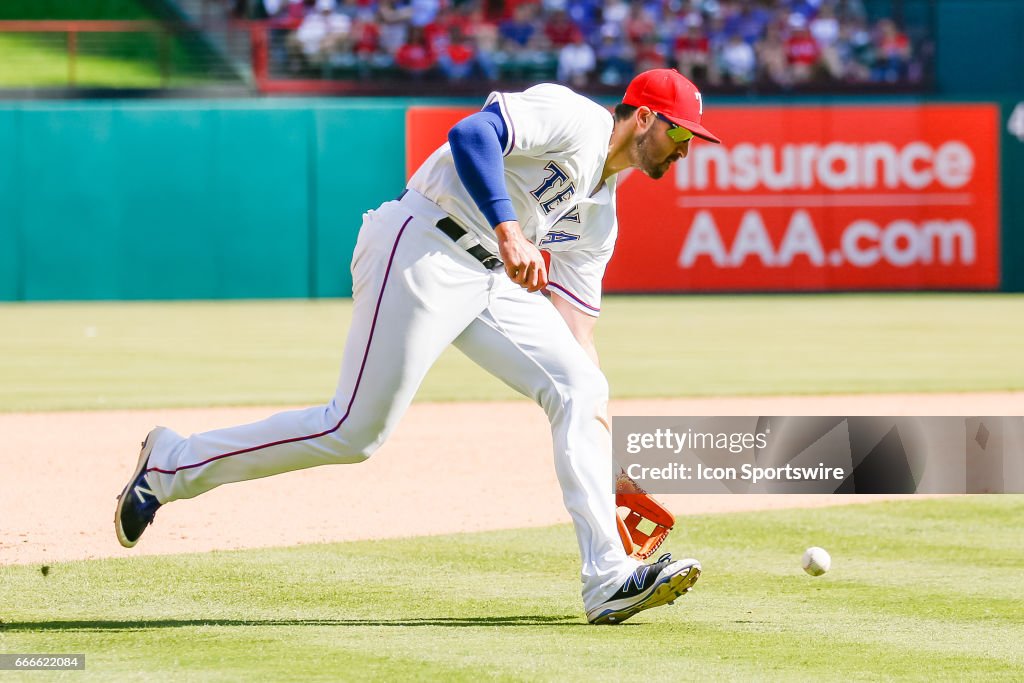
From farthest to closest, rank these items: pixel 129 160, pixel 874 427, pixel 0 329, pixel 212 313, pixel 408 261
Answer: pixel 129 160 < pixel 212 313 < pixel 0 329 < pixel 874 427 < pixel 408 261

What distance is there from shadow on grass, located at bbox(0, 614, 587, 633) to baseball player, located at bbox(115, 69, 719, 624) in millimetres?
214

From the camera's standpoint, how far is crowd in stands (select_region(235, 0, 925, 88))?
23.4 meters

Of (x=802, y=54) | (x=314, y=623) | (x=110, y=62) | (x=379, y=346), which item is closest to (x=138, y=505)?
(x=314, y=623)

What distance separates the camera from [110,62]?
22750mm

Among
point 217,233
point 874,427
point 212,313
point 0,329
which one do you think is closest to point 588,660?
point 874,427

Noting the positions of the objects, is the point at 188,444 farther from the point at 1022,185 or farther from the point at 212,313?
the point at 1022,185

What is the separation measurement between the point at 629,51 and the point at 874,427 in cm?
1837

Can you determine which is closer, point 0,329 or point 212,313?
point 0,329

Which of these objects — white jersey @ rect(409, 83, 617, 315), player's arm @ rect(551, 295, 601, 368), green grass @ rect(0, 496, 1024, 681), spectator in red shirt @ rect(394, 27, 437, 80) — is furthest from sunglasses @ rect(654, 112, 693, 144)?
spectator in red shirt @ rect(394, 27, 437, 80)

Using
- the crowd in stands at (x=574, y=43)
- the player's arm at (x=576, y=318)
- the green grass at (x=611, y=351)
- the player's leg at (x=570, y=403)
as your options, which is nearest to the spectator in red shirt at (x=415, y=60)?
the crowd in stands at (x=574, y=43)

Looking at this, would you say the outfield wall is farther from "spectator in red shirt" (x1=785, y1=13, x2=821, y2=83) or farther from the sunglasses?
the sunglasses

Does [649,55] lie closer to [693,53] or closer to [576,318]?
[693,53]

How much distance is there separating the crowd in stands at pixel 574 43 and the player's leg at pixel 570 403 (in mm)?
18764

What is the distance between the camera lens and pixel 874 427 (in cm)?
591
